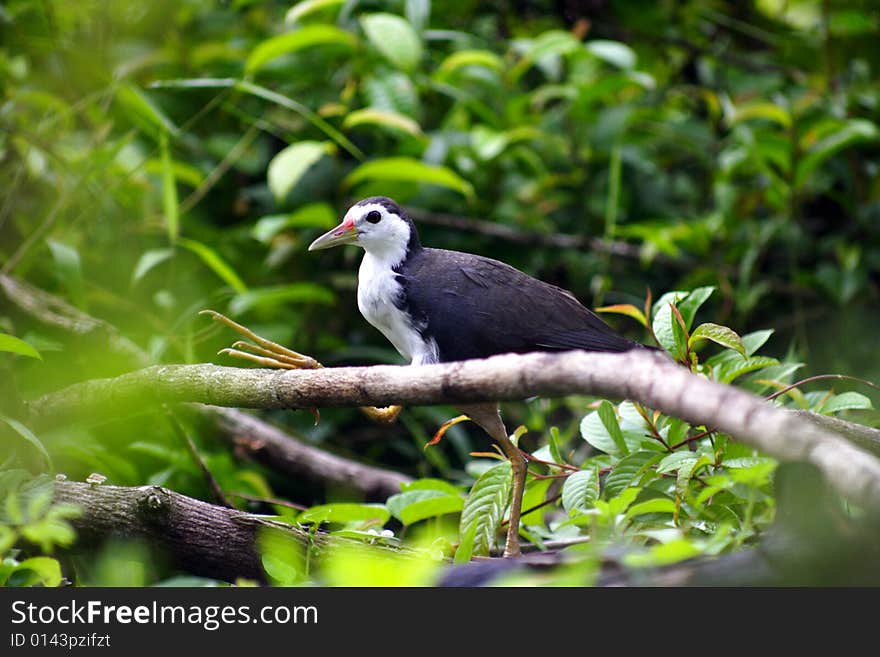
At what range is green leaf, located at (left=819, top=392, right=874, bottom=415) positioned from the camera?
8.41 feet

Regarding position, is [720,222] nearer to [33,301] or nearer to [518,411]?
[518,411]

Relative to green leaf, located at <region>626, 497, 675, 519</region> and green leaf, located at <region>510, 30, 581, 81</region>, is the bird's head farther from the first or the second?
green leaf, located at <region>510, 30, 581, 81</region>

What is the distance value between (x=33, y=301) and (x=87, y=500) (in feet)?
6.33

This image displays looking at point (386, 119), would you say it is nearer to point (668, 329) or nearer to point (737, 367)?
point (668, 329)

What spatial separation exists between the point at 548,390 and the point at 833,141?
363 centimetres

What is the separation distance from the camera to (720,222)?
17.1 ft

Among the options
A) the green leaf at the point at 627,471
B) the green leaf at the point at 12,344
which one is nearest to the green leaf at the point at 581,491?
the green leaf at the point at 627,471

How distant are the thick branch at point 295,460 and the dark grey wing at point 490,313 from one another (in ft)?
5.49

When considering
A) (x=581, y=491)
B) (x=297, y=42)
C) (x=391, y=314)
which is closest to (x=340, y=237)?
(x=391, y=314)

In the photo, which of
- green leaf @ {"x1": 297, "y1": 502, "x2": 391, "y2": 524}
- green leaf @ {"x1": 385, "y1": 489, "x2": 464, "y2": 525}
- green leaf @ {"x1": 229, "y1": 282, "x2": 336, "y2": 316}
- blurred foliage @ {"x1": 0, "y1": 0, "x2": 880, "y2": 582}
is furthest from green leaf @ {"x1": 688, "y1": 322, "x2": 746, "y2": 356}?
green leaf @ {"x1": 229, "y1": 282, "x2": 336, "y2": 316}

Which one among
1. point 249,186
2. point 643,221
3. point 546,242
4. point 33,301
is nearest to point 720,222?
point 643,221

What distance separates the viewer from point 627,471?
2580mm

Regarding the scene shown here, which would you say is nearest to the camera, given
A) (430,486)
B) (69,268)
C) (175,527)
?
(175,527)

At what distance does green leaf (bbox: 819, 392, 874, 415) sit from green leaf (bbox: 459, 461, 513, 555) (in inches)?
35.3
